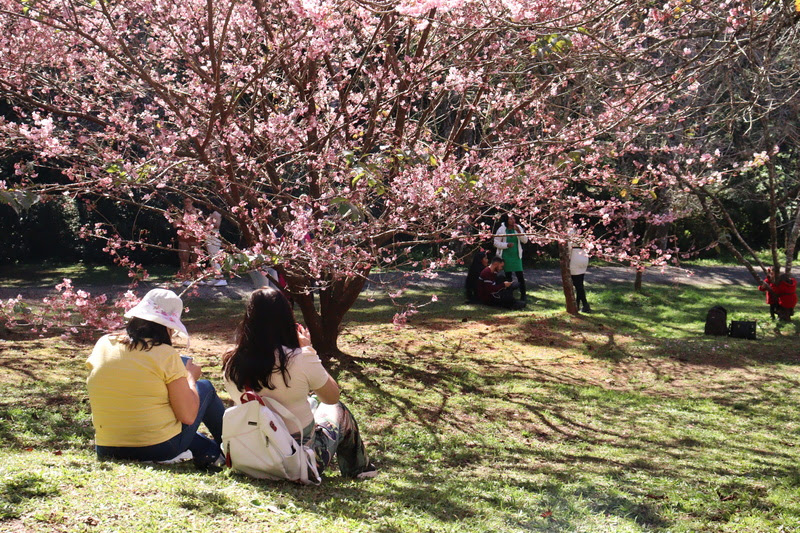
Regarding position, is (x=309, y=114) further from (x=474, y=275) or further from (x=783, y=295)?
(x=783, y=295)

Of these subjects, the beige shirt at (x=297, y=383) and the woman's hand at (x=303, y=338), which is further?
the woman's hand at (x=303, y=338)

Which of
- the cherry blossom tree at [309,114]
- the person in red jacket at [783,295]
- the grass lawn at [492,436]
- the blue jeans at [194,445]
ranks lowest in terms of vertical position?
the grass lawn at [492,436]

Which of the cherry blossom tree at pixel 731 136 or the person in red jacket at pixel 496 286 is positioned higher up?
the cherry blossom tree at pixel 731 136

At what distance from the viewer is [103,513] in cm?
324

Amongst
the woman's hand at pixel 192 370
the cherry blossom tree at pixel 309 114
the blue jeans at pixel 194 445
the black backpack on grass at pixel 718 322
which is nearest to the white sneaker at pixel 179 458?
the blue jeans at pixel 194 445

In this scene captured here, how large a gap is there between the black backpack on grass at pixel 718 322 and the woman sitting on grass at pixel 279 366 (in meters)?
7.91

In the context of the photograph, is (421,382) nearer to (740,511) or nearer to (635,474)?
(635,474)

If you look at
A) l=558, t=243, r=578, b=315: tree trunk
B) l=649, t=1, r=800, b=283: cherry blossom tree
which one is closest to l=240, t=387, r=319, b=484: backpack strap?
l=649, t=1, r=800, b=283: cherry blossom tree

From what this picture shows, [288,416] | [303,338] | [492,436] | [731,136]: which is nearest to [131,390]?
[288,416]

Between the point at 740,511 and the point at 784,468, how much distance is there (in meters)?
1.34

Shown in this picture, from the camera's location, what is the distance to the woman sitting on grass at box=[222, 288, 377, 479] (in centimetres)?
408

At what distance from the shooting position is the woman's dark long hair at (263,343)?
4.07m

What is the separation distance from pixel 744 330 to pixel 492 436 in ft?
19.1

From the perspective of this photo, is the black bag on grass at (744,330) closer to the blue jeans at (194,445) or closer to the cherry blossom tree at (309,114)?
the cherry blossom tree at (309,114)
